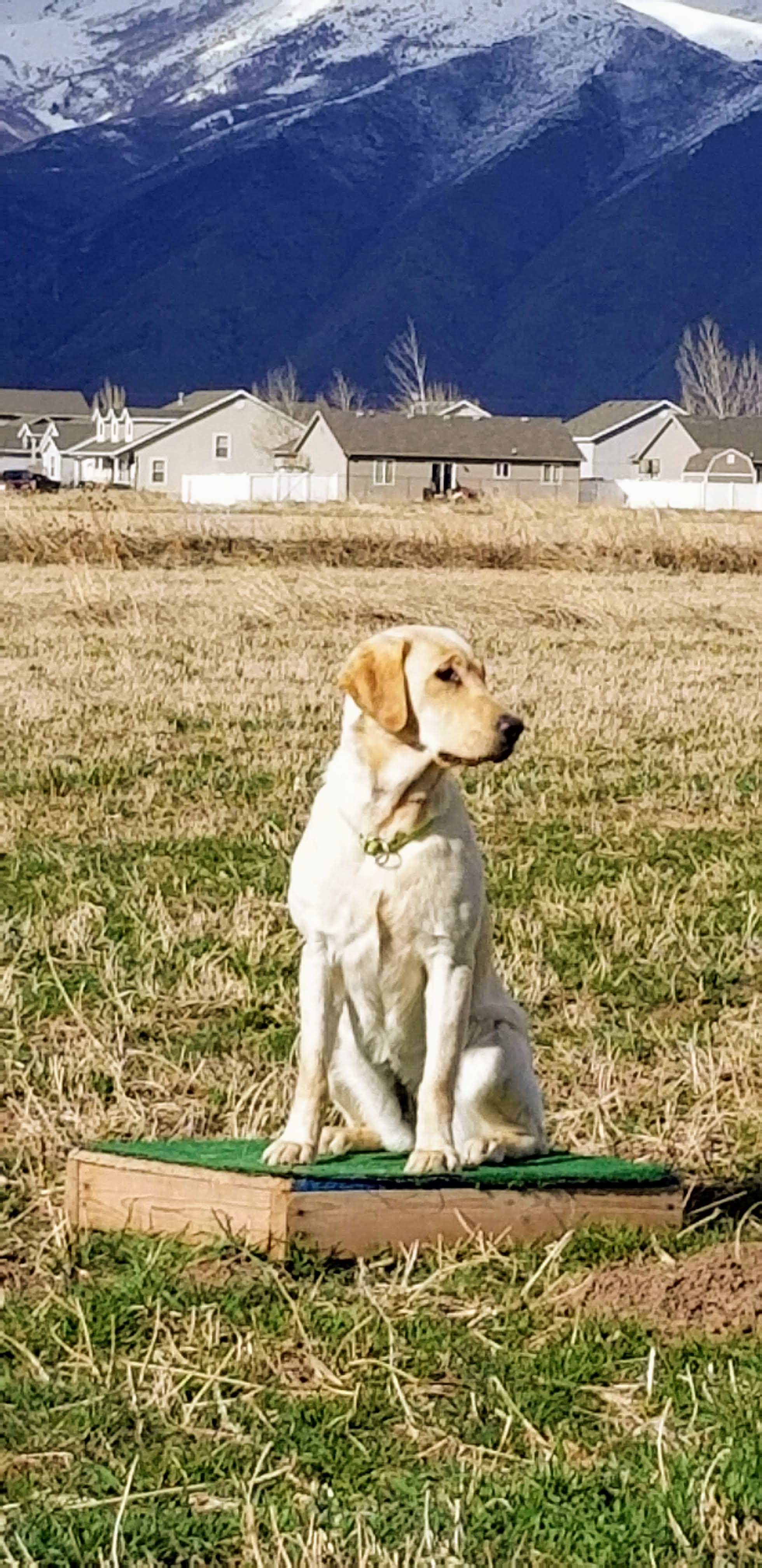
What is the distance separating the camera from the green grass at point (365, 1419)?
4.39 meters

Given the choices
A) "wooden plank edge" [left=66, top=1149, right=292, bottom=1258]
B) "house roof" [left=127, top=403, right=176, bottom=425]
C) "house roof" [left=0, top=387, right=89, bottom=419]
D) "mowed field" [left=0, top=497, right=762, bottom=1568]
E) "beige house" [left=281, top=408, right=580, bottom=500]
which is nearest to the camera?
"mowed field" [left=0, top=497, right=762, bottom=1568]

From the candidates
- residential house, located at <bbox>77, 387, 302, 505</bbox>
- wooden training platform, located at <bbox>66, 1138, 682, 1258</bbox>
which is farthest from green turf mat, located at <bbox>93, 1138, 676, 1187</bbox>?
residential house, located at <bbox>77, 387, 302, 505</bbox>

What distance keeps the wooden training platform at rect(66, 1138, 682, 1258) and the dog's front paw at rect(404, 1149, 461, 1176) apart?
2.2 inches

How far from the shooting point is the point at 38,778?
1341cm

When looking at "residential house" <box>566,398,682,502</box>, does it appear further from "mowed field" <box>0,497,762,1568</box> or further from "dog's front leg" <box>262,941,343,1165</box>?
"dog's front leg" <box>262,941,343,1165</box>

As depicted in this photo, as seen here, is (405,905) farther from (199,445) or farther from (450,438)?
(199,445)

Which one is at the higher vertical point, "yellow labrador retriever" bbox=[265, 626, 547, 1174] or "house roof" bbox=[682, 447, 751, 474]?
"yellow labrador retriever" bbox=[265, 626, 547, 1174]

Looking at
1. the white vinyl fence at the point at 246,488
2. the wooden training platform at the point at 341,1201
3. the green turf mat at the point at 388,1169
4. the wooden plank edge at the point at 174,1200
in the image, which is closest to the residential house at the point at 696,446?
the white vinyl fence at the point at 246,488

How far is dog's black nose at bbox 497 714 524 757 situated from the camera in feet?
19.7

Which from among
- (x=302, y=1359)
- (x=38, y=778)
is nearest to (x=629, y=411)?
(x=38, y=778)

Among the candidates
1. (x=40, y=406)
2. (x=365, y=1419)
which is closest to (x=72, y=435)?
(x=40, y=406)

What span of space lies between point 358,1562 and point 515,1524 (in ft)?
1.16

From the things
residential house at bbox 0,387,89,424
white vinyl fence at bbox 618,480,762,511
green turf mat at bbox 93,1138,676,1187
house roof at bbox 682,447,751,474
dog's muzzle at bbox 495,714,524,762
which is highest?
dog's muzzle at bbox 495,714,524,762

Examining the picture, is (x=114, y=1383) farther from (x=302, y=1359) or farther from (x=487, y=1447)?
(x=487, y=1447)
